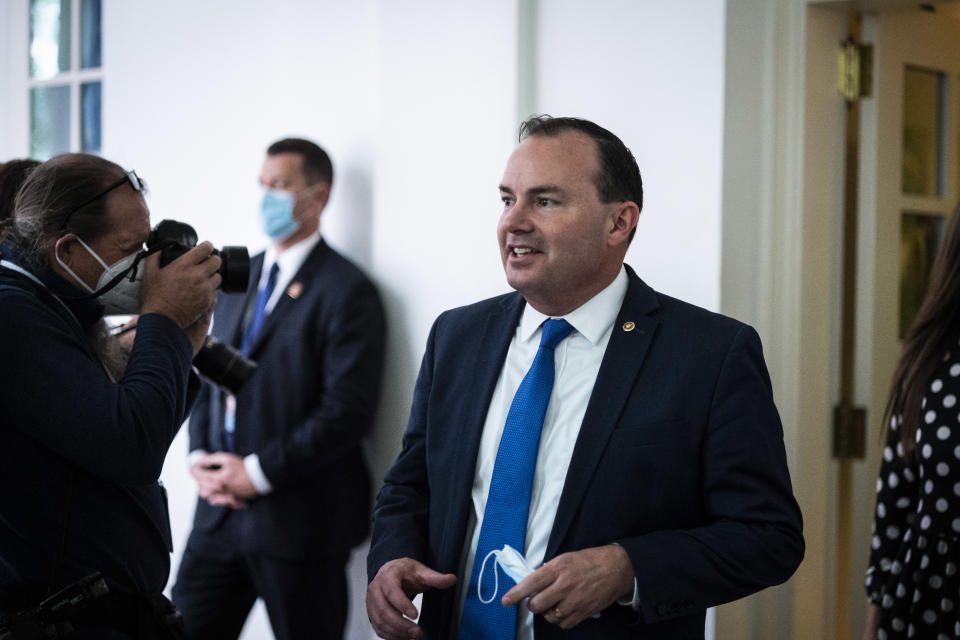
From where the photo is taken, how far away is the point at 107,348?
1.88 metres

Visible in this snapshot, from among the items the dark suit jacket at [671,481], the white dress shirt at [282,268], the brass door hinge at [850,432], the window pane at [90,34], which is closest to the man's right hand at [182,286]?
the dark suit jacket at [671,481]

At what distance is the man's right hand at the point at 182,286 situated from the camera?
184cm

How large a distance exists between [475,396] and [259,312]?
5.12ft

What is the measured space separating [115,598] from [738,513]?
104cm

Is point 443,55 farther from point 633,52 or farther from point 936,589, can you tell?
point 936,589

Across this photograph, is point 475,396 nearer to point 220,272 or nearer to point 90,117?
point 220,272

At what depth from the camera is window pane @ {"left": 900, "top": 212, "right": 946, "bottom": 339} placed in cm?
269

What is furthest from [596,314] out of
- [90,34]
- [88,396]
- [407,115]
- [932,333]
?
[90,34]

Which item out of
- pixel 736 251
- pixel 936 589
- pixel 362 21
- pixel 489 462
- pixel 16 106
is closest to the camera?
pixel 489 462

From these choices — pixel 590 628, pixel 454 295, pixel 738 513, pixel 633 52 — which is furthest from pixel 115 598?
pixel 633 52

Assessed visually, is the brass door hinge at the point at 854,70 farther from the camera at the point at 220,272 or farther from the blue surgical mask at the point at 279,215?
the blue surgical mask at the point at 279,215

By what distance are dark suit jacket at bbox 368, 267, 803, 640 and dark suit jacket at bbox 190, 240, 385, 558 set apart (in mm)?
1244

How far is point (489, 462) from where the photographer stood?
1.76 meters

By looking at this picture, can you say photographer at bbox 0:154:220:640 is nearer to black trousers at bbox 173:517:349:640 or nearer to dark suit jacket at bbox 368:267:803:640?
dark suit jacket at bbox 368:267:803:640
